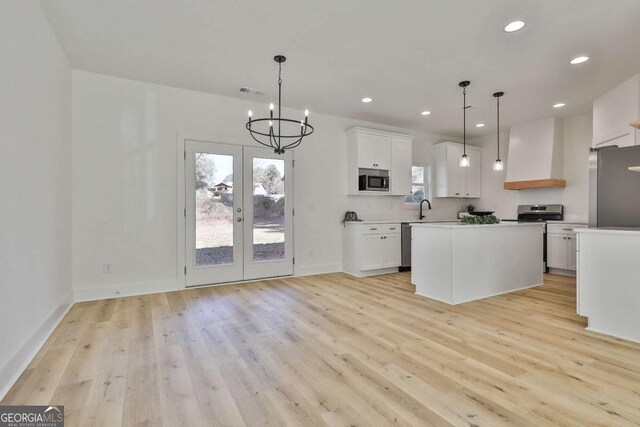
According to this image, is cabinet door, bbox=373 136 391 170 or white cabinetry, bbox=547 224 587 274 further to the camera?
cabinet door, bbox=373 136 391 170

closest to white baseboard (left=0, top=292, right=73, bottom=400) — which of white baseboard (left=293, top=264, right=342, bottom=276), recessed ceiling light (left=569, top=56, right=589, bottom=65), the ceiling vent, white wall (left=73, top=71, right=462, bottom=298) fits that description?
white wall (left=73, top=71, right=462, bottom=298)

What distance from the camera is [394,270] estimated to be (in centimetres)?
585

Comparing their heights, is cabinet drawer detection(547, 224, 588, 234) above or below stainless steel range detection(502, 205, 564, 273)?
below

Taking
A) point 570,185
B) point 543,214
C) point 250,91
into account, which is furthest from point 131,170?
point 570,185

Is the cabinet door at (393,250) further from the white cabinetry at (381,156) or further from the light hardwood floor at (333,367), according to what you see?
the light hardwood floor at (333,367)

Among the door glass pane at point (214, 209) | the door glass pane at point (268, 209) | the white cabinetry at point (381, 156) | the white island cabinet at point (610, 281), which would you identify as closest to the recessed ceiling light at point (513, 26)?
the white island cabinet at point (610, 281)

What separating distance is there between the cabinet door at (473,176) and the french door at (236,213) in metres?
4.20

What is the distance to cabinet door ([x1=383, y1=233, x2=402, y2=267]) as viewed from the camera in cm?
563

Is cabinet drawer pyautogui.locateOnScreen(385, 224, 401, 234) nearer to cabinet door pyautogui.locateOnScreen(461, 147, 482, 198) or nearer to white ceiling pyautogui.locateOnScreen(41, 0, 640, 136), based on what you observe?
white ceiling pyautogui.locateOnScreen(41, 0, 640, 136)

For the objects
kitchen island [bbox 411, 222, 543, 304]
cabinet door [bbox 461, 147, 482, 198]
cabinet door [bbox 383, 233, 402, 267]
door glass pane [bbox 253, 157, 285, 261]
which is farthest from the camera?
cabinet door [bbox 461, 147, 482, 198]

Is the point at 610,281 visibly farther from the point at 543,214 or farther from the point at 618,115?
the point at 543,214

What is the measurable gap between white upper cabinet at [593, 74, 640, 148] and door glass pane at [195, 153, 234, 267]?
206 inches

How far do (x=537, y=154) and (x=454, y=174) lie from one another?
1.51 metres

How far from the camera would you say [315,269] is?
5551 mm
